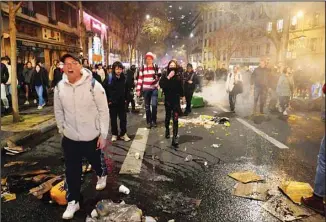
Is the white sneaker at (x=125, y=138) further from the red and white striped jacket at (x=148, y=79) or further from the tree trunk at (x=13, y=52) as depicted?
the tree trunk at (x=13, y=52)

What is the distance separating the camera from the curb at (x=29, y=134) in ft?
21.1

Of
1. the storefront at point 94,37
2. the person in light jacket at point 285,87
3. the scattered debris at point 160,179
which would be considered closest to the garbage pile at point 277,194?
the scattered debris at point 160,179

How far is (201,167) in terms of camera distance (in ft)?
16.5

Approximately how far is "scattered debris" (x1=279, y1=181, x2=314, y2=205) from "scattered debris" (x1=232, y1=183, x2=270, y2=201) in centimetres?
25

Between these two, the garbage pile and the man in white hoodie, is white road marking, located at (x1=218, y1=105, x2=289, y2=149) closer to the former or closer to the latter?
the garbage pile

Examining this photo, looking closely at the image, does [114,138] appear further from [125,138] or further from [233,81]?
[233,81]

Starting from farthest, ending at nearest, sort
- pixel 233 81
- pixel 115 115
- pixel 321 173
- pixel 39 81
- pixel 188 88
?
1. pixel 39 81
2. pixel 233 81
3. pixel 188 88
4. pixel 115 115
5. pixel 321 173

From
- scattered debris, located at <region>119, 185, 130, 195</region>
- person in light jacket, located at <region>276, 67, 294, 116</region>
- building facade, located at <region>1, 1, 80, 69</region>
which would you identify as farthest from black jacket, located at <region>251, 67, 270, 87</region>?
building facade, located at <region>1, 1, 80, 69</region>

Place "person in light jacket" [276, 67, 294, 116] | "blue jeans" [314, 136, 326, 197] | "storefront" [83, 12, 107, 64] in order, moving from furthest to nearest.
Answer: "storefront" [83, 12, 107, 64] < "person in light jacket" [276, 67, 294, 116] < "blue jeans" [314, 136, 326, 197]

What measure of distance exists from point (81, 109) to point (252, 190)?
2623 mm

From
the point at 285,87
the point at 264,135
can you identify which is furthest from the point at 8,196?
the point at 285,87

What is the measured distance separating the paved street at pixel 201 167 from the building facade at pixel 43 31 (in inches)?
430

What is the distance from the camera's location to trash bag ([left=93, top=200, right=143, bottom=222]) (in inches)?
122

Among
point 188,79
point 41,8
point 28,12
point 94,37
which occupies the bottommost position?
point 188,79
